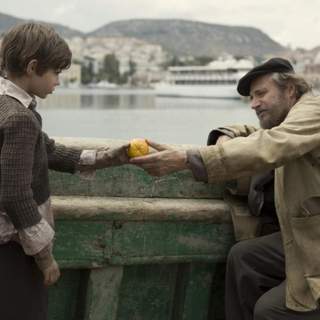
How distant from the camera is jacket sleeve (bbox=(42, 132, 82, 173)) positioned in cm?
281

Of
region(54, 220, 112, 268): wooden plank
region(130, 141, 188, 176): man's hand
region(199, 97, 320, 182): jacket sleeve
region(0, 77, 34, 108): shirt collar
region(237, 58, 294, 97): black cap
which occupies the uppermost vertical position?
region(0, 77, 34, 108): shirt collar

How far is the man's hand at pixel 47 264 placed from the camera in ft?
7.78

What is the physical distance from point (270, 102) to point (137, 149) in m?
0.66

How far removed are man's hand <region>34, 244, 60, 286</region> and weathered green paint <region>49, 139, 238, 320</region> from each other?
43cm

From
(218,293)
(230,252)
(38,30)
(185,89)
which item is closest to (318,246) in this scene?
(230,252)

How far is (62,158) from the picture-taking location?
2.84 metres

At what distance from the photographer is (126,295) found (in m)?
3.16

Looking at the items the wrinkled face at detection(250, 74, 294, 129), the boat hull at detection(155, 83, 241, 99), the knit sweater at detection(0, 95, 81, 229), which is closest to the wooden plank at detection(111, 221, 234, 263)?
the wrinkled face at detection(250, 74, 294, 129)

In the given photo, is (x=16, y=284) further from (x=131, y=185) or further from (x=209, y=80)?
(x=209, y=80)

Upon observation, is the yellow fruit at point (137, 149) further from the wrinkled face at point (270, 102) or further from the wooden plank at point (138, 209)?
the wrinkled face at point (270, 102)

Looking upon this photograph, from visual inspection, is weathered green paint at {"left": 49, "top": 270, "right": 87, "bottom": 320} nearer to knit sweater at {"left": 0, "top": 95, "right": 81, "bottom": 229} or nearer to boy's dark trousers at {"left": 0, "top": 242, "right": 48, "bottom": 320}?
boy's dark trousers at {"left": 0, "top": 242, "right": 48, "bottom": 320}

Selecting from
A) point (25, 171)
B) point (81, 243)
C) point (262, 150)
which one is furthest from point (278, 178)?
point (25, 171)

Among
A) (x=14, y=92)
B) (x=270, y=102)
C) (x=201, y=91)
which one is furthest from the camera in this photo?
(x=201, y=91)

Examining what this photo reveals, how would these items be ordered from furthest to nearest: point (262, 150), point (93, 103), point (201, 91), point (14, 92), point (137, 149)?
point (201, 91), point (93, 103), point (137, 149), point (262, 150), point (14, 92)
